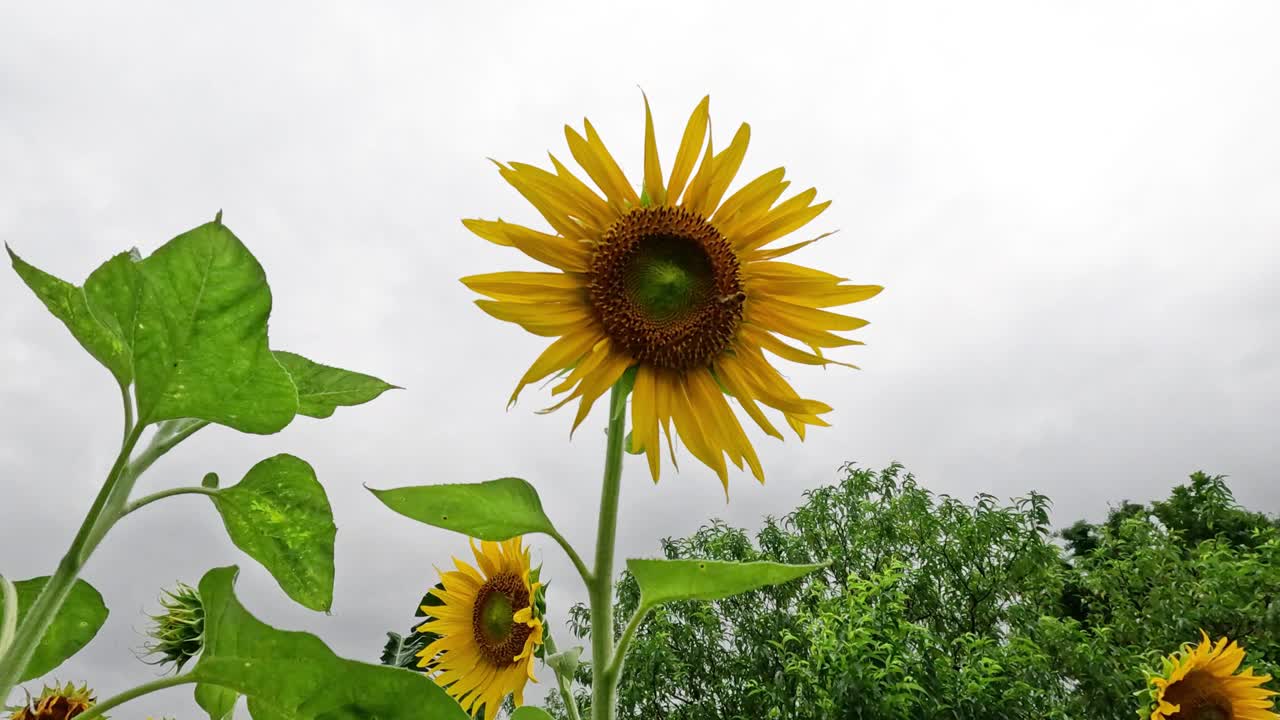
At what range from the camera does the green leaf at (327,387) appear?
0.57 meters

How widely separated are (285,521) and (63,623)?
213mm

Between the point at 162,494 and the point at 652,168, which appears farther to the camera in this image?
the point at 652,168

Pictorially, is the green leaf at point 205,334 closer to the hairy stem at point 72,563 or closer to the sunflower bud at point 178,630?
the hairy stem at point 72,563

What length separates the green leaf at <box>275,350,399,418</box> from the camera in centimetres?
57

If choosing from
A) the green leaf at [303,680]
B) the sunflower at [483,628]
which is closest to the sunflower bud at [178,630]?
the sunflower at [483,628]

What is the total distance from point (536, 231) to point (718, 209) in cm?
23

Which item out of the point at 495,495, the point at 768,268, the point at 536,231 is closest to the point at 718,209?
the point at 768,268

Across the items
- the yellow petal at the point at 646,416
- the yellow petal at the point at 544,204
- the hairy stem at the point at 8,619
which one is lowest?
the hairy stem at the point at 8,619

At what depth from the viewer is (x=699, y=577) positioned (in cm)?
65

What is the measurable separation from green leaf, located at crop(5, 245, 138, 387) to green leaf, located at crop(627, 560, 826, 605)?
1.22 ft

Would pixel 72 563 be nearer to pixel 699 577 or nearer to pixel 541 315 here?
pixel 699 577

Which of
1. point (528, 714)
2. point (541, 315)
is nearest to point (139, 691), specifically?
point (528, 714)

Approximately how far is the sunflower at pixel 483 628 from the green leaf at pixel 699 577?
2.11ft

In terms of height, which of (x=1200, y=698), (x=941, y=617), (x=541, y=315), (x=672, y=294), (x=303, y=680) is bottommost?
(x=303, y=680)
